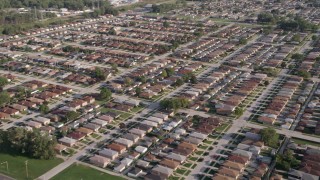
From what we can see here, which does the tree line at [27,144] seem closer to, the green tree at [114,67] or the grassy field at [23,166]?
the grassy field at [23,166]

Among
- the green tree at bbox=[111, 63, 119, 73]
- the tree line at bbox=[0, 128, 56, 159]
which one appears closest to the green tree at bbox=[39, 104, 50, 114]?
the tree line at bbox=[0, 128, 56, 159]

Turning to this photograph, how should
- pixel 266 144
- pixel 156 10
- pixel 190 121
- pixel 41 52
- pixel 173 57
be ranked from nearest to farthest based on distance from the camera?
1. pixel 266 144
2. pixel 190 121
3. pixel 173 57
4. pixel 41 52
5. pixel 156 10

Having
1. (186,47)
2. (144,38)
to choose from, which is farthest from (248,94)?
(144,38)

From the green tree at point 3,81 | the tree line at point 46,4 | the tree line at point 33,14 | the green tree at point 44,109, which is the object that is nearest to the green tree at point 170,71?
the green tree at point 44,109

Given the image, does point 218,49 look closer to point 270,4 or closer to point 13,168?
point 13,168

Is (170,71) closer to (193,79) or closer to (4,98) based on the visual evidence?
(193,79)

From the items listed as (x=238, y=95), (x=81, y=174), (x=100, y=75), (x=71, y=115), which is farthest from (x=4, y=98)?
(x=238, y=95)
